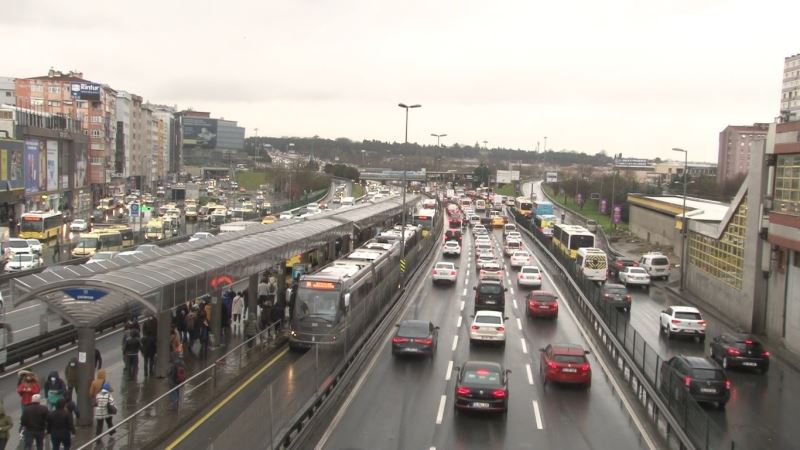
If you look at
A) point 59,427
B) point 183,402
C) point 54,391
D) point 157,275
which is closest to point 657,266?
point 157,275

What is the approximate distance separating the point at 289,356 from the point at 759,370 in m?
14.9

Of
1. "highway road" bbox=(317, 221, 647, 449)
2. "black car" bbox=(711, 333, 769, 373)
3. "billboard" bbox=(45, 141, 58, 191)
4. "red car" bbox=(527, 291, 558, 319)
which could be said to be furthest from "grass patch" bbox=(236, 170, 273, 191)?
"black car" bbox=(711, 333, 769, 373)

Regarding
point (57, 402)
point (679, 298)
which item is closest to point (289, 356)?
point (57, 402)

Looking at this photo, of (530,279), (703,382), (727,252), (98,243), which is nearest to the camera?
(703,382)

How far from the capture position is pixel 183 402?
16.5 m

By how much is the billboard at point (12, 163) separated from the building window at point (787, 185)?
61660mm

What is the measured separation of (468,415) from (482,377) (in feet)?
3.21

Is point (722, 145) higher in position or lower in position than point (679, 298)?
higher

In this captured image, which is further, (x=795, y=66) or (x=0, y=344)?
(x=795, y=66)

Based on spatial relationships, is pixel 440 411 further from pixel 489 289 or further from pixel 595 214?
pixel 595 214

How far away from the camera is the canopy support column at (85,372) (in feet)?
50.1

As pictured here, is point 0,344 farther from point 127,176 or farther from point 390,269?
point 127,176

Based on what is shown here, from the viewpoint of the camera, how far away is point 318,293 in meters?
→ 23.9

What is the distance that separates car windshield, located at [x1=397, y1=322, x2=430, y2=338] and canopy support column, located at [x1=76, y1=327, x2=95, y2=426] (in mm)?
10509
